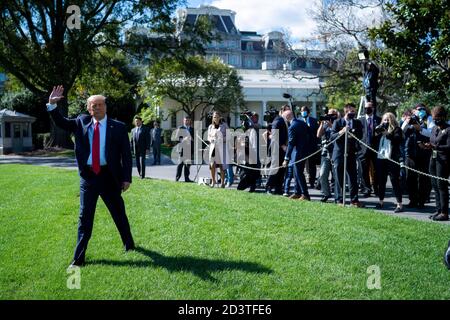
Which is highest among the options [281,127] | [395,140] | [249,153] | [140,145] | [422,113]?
[422,113]

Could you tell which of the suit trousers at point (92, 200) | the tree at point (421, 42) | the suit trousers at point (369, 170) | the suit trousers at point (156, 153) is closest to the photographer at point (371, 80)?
the tree at point (421, 42)

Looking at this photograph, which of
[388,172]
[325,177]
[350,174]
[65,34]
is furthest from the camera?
[65,34]

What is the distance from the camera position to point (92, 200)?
5789mm

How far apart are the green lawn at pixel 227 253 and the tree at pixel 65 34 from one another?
2115 cm

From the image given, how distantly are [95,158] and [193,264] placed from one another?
1.79 metres

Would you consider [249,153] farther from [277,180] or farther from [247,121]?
[277,180]

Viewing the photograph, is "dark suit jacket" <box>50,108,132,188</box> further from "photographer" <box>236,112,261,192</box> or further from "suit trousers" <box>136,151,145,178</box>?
"suit trousers" <box>136,151,145,178</box>

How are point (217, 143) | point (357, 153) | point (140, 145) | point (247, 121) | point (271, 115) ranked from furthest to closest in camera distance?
point (140, 145), point (271, 115), point (247, 121), point (217, 143), point (357, 153)

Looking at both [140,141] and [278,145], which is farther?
[140,141]

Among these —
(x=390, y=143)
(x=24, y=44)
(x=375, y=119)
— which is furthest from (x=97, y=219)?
(x=24, y=44)

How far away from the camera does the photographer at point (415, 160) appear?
10102 millimetres

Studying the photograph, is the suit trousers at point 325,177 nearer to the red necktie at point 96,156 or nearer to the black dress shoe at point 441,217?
the black dress shoe at point 441,217

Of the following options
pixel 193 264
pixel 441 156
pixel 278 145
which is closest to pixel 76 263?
pixel 193 264

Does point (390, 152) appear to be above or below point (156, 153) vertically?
above
